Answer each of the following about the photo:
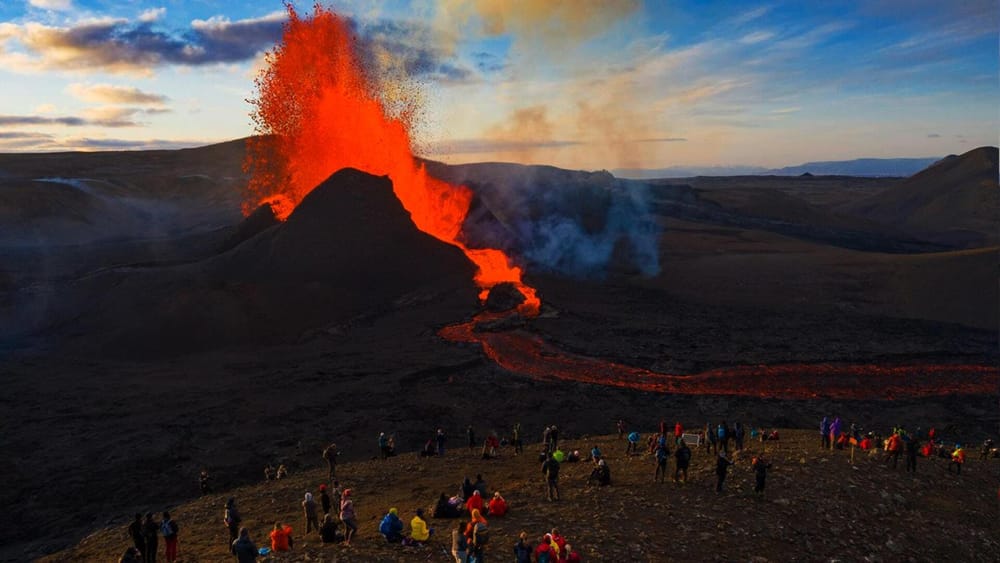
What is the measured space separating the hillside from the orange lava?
15.1 m

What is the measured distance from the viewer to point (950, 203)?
133m

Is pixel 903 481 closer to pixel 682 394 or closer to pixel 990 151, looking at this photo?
pixel 682 394

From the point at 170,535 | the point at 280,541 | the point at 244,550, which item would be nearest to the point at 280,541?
the point at 280,541

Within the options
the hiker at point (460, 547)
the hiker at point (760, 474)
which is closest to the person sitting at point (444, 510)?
the hiker at point (460, 547)

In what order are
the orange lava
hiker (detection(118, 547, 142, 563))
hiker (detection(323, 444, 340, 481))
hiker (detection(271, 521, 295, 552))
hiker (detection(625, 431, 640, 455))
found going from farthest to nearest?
the orange lava → hiker (detection(625, 431, 640, 455)) → hiker (detection(323, 444, 340, 481)) → hiker (detection(271, 521, 295, 552)) → hiker (detection(118, 547, 142, 563))

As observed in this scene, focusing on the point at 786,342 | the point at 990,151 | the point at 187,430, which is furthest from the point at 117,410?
the point at 990,151

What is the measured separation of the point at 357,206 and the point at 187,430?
30.5 m

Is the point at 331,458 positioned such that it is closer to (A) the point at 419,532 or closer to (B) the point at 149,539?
(B) the point at 149,539

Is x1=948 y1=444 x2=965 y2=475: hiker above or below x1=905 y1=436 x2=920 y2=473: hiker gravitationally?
below

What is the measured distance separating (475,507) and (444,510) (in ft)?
4.03

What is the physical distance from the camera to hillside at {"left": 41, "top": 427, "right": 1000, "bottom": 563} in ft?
51.2

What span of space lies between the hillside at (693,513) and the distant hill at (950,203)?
360 ft

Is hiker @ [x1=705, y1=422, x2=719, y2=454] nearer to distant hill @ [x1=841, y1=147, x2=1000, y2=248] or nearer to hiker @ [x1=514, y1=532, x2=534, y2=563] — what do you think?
hiker @ [x1=514, y1=532, x2=534, y2=563]

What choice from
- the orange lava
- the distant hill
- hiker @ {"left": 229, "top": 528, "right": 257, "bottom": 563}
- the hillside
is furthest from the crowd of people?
the distant hill
